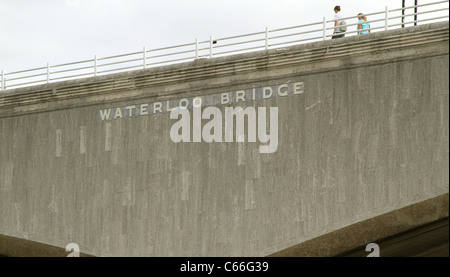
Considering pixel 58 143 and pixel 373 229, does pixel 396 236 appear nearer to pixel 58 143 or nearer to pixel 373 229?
pixel 373 229

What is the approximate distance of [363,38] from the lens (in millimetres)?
24875

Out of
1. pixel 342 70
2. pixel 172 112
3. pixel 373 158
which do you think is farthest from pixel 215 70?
pixel 373 158

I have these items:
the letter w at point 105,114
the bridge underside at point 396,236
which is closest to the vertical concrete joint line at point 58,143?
the letter w at point 105,114

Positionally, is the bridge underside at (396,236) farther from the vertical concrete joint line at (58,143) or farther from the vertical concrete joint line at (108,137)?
the vertical concrete joint line at (58,143)

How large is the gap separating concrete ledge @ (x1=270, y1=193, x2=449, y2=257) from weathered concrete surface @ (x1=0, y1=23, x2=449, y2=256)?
0.73 feet

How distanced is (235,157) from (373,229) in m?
4.71

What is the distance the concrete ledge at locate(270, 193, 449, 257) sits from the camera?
23.5 metres

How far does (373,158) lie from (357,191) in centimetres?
99

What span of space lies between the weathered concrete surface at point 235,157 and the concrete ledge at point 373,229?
0.73ft

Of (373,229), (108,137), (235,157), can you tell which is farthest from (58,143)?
(373,229)

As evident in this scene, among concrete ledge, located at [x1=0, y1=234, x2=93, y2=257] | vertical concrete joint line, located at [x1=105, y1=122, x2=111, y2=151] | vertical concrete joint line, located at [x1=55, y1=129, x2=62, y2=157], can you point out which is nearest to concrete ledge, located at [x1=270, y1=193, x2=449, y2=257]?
vertical concrete joint line, located at [x1=105, y1=122, x2=111, y2=151]

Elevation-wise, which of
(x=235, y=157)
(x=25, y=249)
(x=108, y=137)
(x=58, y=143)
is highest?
(x=58, y=143)

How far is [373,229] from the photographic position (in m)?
24.6

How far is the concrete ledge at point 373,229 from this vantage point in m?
23.5
